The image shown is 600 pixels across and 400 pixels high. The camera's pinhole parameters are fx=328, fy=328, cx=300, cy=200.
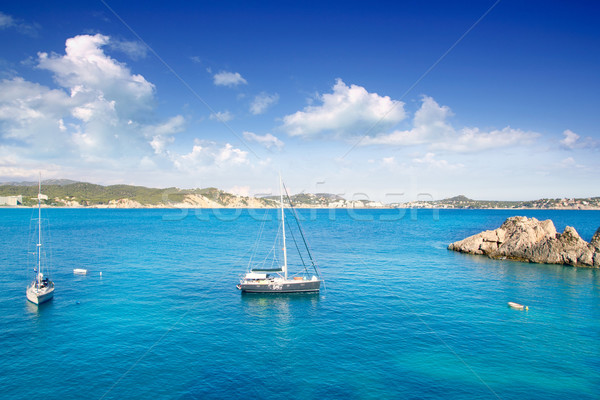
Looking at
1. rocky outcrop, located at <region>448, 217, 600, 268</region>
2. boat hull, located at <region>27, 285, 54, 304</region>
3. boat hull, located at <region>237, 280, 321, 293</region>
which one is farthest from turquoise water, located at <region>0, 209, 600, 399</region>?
rocky outcrop, located at <region>448, 217, 600, 268</region>

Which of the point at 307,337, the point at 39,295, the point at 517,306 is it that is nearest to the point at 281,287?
the point at 307,337

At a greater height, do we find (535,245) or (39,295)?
(535,245)

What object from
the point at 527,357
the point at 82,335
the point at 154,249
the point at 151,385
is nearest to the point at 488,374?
the point at 527,357

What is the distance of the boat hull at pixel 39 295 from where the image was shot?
3828 centimetres

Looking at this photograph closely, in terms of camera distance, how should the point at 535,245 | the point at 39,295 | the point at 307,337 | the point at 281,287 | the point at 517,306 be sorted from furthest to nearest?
the point at 535,245
the point at 281,287
the point at 517,306
the point at 39,295
the point at 307,337

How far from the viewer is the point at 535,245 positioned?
6712 cm

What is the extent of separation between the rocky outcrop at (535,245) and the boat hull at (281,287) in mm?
47473

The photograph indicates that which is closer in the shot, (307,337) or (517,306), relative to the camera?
(307,337)

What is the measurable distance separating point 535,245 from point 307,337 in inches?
→ 2348

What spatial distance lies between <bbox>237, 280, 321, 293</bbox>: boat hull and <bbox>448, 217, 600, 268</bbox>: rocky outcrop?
47.5 metres

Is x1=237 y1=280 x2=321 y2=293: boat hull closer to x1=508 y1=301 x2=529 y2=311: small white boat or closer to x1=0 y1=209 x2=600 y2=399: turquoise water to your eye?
x1=0 y1=209 x2=600 y2=399: turquoise water

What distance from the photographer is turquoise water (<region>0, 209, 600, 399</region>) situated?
75.9 ft

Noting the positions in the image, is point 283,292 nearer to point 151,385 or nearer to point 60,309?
point 151,385

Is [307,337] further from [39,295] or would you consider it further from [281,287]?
[39,295]
